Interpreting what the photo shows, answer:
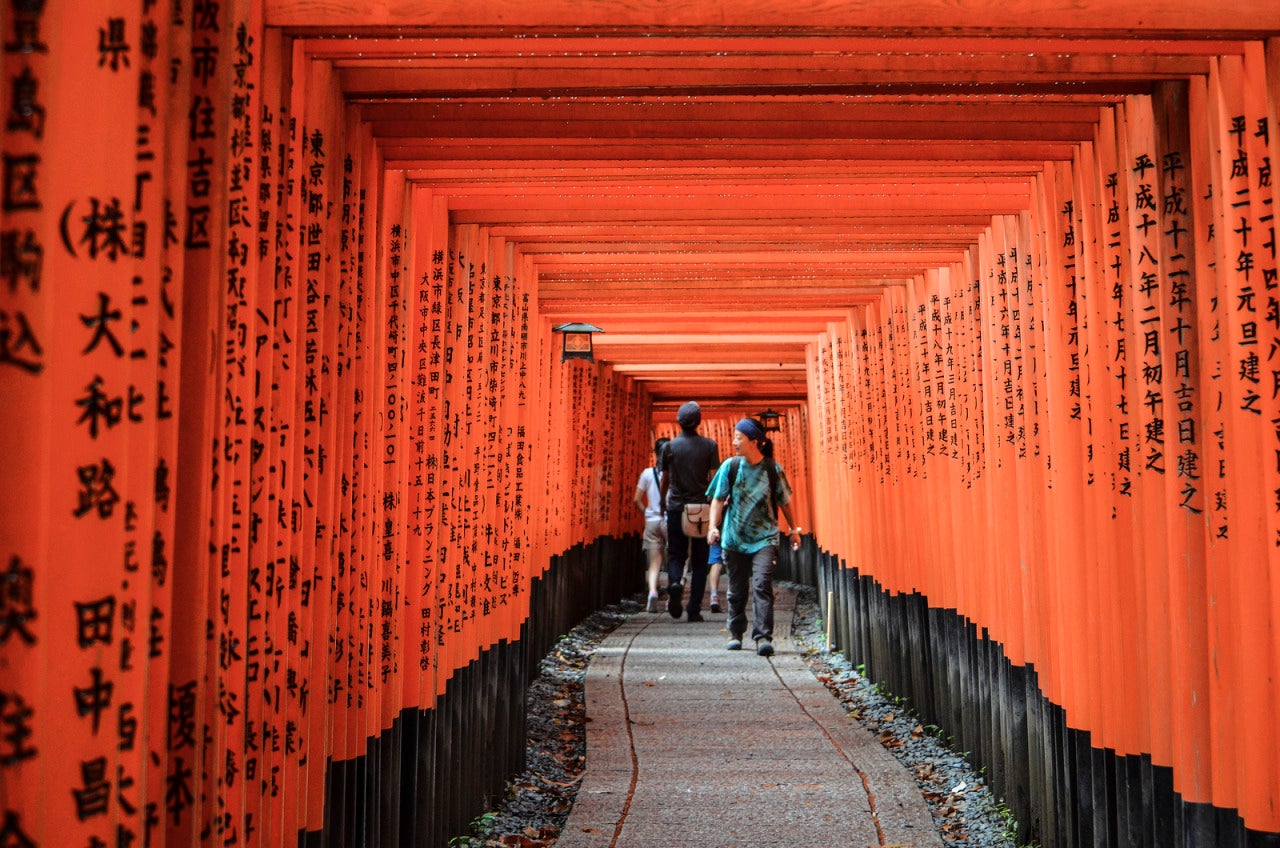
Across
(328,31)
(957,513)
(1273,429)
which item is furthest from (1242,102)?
(957,513)

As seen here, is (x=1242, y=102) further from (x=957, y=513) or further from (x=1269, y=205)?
(x=957, y=513)

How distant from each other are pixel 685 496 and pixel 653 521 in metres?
1.66

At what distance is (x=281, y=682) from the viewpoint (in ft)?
11.2

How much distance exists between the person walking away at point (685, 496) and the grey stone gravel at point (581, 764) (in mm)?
2357

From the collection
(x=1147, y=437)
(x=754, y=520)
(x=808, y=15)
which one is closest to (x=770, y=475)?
(x=754, y=520)

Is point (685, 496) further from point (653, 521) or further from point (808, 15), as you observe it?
point (808, 15)

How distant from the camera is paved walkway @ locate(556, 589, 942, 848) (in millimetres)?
5613

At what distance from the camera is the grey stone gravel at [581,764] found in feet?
19.4

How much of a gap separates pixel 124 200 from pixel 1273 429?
2.99 metres

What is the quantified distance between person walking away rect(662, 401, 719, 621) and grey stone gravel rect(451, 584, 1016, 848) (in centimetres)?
236

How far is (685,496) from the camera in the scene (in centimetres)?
1372

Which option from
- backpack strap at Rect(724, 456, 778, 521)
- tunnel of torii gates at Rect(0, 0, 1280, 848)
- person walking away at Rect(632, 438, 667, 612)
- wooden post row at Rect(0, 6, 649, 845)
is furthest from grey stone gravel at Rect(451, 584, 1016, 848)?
person walking away at Rect(632, 438, 667, 612)

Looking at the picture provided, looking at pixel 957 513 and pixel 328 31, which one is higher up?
pixel 328 31

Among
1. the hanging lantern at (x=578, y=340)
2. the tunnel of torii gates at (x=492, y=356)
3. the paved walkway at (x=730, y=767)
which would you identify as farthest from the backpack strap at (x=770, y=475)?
the tunnel of torii gates at (x=492, y=356)
